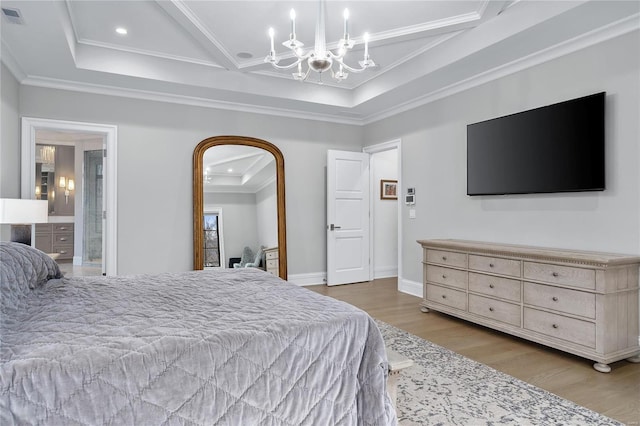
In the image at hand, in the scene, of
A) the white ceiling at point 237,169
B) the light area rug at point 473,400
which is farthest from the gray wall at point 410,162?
the light area rug at point 473,400

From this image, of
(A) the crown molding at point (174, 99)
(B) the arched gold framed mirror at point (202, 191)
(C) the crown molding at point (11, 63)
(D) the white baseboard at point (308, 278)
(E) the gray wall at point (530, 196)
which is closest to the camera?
(E) the gray wall at point (530, 196)

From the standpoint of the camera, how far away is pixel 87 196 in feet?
25.8

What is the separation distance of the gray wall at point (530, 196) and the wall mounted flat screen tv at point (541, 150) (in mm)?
106

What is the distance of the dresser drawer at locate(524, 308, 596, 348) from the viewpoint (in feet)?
9.04

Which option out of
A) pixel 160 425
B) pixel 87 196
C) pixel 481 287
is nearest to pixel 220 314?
pixel 160 425

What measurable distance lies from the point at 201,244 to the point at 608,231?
4.29 m

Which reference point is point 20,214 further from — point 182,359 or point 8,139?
point 182,359

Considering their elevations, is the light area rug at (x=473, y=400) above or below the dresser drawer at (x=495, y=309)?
below

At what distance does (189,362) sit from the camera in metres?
1.21

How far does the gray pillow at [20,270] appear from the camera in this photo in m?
1.50

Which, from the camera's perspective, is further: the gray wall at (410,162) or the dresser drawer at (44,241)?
the dresser drawer at (44,241)

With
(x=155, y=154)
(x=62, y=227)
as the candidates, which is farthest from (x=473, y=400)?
(x=62, y=227)

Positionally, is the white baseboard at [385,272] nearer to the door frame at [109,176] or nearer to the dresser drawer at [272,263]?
the dresser drawer at [272,263]

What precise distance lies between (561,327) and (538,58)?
2.44 meters
